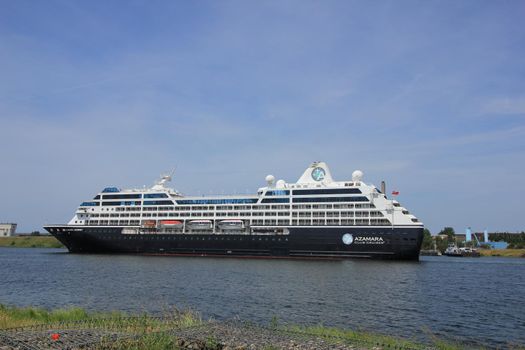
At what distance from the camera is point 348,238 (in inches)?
2522

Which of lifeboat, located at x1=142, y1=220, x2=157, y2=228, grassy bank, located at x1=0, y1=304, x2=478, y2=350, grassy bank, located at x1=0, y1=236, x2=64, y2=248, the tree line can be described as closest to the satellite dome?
lifeboat, located at x1=142, y1=220, x2=157, y2=228

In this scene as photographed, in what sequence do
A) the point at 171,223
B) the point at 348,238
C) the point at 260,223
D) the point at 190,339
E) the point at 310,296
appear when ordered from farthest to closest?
the point at 171,223, the point at 260,223, the point at 348,238, the point at 310,296, the point at 190,339

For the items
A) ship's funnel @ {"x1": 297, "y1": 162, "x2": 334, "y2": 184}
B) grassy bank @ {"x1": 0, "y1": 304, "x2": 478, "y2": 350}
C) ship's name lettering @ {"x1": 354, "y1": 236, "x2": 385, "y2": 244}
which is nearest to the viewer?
grassy bank @ {"x1": 0, "y1": 304, "x2": 478, "y2": 350}

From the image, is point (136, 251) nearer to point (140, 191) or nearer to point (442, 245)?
point (140, 191)

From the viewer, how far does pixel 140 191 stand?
259 feet

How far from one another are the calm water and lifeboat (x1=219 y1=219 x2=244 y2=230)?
919 inches

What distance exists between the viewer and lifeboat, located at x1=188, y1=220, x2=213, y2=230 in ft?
239

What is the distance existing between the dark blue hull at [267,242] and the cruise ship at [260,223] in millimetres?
147

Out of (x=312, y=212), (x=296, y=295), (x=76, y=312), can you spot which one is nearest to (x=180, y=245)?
(x=312, y=212)

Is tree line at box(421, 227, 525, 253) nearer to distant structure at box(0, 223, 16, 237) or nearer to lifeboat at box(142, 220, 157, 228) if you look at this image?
lifeboat at box(142, 220, 157, 228)

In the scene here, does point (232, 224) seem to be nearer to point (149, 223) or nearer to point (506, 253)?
point (149, 223)

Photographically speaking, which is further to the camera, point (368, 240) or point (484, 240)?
point (484, 240)

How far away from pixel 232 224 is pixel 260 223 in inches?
188

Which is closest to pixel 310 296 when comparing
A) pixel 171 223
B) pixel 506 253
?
pixel 171 223
